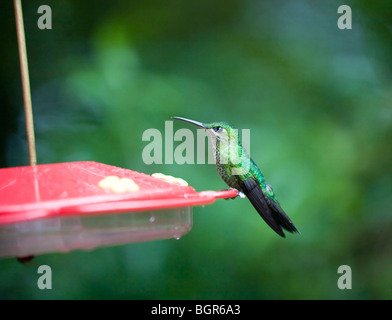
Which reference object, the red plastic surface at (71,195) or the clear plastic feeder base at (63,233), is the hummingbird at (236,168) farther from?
the clear plastic feeder base at (63,233)

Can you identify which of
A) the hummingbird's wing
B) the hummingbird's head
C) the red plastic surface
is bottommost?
the hummingbird's wing

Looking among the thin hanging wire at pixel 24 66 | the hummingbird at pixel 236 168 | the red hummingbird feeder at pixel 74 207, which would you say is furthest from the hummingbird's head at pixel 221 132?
the thin hanging wire at pixel 24 66

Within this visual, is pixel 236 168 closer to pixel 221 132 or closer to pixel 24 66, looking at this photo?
pixel 221 132

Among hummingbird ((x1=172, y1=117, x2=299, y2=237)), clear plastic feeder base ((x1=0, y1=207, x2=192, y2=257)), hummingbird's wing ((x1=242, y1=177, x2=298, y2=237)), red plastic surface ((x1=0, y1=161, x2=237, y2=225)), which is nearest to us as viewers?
red plastic surface ((x1=0, y1=161, x2=237, y2=225))

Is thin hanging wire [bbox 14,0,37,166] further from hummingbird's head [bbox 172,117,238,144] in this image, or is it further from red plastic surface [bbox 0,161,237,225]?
hummingbird's head [bbox 172,117,238,144]

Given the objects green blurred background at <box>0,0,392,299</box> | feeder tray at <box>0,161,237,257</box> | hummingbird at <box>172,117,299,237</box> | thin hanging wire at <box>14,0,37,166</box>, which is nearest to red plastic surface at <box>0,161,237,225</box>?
feeder tray at <box>0,161,237,257</box>

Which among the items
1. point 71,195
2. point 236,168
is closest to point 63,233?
point 71,195
